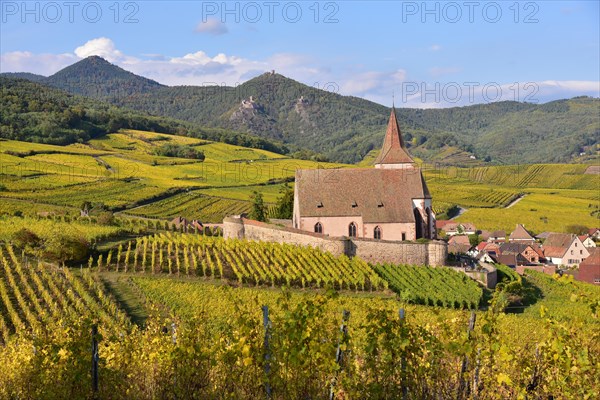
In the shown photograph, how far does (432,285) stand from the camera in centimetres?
3806

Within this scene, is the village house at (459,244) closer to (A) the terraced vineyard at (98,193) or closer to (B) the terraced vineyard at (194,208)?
(B) the terraced vineyard at (194,208)

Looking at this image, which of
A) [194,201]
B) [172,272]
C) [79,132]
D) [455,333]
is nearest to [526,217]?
[194,201]

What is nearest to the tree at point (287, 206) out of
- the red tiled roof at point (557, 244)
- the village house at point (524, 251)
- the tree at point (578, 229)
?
the village house at point (524, 251)

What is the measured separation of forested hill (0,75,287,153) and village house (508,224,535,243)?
266ft

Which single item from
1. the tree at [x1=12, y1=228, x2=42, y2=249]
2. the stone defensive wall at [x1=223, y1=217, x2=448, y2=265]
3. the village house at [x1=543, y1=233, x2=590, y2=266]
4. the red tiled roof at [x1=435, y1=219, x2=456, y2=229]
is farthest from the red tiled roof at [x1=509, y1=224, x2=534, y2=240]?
the tree at [x1=12, y1=228, x2=42, y2=249]

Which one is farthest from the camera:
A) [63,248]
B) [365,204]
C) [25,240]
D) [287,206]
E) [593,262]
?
[593,262]

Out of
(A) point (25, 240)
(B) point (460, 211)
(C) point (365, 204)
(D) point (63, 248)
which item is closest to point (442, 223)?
(B) point (460, 211)

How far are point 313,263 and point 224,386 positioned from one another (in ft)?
99.2

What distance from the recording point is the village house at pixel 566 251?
7219cm

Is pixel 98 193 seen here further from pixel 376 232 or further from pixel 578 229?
pixel 578 229

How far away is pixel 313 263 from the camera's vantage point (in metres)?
39.6

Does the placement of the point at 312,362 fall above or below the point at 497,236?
above

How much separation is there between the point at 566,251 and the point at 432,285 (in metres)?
41.8

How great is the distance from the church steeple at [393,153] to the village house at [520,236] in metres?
37.0
